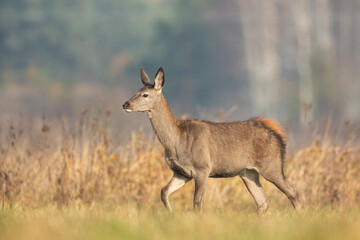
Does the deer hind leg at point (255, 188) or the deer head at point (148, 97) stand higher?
the deer head at point (148, 97)

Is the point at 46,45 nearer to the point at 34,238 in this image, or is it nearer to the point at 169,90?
the point at 169,90

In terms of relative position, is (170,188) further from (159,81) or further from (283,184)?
(283,184)

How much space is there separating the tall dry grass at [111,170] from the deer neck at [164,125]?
1.83 m

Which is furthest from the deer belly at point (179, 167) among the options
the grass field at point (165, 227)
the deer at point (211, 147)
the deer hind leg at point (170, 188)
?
the grass field at point (165, 227)

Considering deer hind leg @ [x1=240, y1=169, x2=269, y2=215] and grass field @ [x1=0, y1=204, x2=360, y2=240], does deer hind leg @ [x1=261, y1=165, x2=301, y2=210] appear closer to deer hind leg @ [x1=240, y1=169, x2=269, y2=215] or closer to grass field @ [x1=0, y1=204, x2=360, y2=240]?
deer hind leg @ [x1=240, y1=169, x2=269, y2=215]

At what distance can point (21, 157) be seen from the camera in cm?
1105

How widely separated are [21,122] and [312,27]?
1629 inches

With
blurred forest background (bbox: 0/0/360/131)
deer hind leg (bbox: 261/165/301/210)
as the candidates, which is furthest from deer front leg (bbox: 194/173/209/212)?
blurred forest background (bbox: 0/0/360/131)

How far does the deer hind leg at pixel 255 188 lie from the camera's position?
966 cm

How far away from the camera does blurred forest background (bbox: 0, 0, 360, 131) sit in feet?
165

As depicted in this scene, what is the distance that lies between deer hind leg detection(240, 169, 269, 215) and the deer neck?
1234 mm

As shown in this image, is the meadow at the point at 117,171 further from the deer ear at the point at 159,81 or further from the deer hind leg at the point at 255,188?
the deer ear at the point at 159,81

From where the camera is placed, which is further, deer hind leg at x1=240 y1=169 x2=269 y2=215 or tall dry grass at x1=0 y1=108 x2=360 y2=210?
tall dry grass at x1=0 y1=108 x2=360 y2=210

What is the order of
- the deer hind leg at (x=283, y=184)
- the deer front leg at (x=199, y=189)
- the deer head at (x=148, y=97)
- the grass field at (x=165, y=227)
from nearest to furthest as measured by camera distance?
1. the grass field at (x=165, y=227)
2. the deer front leg at (x=199, y=189)
3. the deer head at (x=148, y=97)
4. the deer hind leg at (x=283, y=184)
